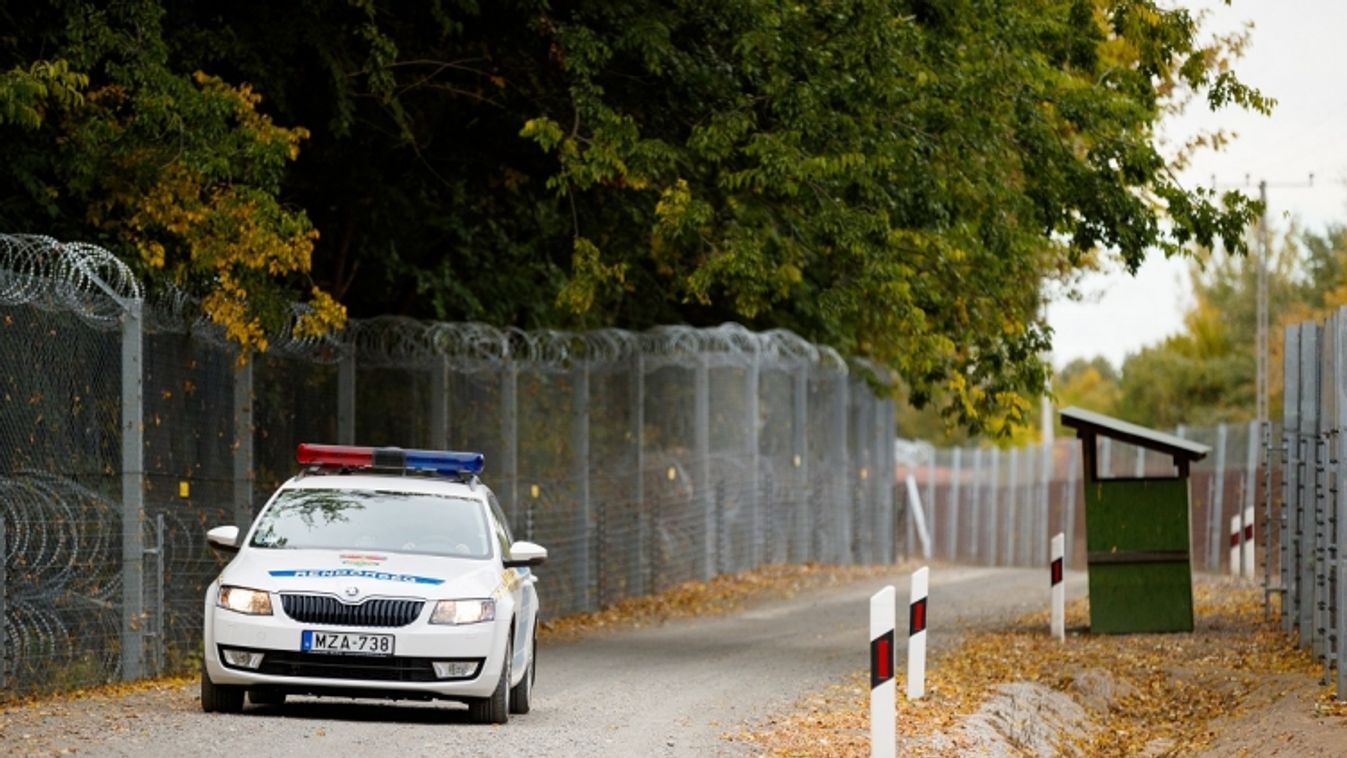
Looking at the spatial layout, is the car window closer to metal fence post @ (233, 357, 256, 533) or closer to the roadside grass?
the roadside grass

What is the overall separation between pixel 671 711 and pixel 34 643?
4296 mm

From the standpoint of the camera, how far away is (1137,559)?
2442cm

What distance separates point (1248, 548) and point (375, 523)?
24.4 metres

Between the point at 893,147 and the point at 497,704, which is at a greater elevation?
the point at 893,147

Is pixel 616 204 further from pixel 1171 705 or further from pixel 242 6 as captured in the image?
pixel 1171 705

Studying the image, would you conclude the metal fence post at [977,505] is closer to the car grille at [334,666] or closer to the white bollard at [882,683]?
→ the car grille at [334,666]

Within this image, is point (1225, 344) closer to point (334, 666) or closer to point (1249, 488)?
point (1249, 488)

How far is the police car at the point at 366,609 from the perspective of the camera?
14.0m

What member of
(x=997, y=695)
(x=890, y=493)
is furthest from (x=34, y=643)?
(x=890, y=493)

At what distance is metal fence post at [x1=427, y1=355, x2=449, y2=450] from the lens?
25.2m

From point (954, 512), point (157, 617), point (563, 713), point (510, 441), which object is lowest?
point (954, 512)

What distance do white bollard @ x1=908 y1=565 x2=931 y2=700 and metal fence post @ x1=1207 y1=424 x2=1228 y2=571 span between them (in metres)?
24.9

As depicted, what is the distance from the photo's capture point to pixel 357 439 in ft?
78.0

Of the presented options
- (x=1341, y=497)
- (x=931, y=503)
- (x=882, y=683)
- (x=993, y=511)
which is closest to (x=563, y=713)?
(x=882, y=683)
